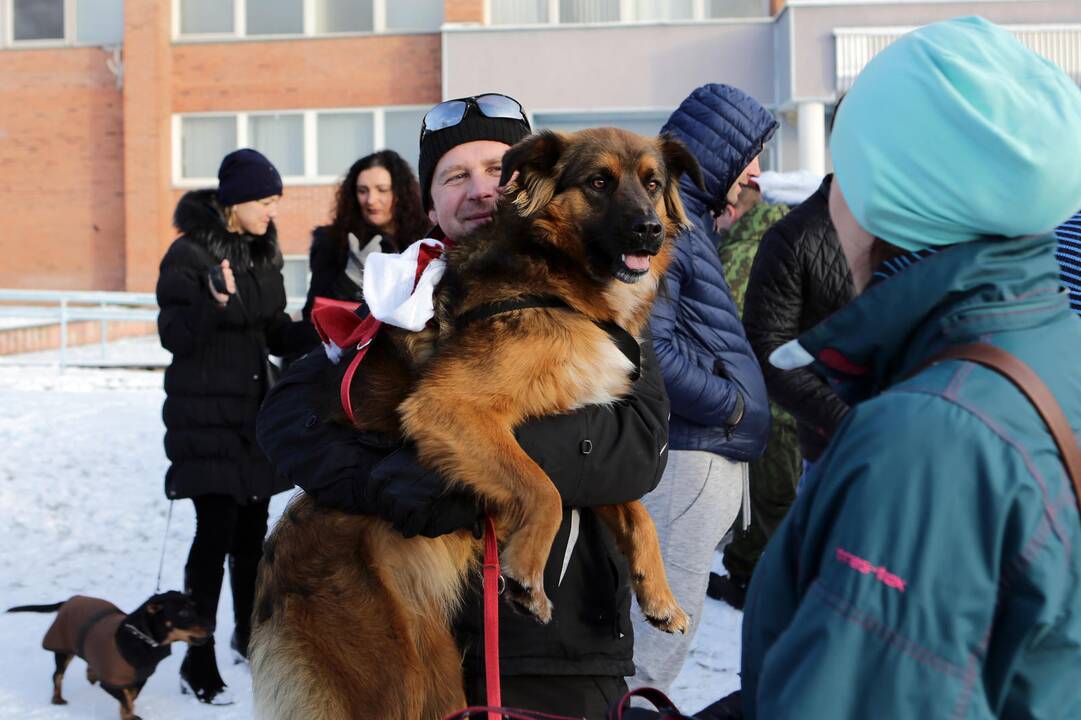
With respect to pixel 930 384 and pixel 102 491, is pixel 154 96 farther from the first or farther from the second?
pixel 930 384

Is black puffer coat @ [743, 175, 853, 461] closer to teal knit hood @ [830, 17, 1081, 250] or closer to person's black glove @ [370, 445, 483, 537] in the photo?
person's black glove @ [370, 445, 483, 537]

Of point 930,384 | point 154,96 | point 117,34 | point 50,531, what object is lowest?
point 50,531

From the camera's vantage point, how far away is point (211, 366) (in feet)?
17.9

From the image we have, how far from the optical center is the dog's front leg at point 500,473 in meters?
2.32

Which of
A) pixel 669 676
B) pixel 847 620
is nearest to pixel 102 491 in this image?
pixel 669 676

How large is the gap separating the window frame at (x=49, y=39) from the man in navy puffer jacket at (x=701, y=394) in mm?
23154

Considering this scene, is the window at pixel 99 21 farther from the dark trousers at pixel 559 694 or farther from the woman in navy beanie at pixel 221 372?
the dark trousers at pixel 559 694

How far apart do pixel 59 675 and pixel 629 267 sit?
3973mm

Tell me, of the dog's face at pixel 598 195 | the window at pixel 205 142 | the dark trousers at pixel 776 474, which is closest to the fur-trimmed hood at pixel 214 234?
the dark trousers at pixel 776 474

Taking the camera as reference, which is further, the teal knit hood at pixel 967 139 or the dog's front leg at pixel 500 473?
the dog's front leg at pixel 500 473

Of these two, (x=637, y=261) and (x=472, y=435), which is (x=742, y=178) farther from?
(x=472, y=435)

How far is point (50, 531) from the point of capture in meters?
7.84

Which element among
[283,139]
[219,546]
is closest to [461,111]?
[219,546]

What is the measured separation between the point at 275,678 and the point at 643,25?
2011 cm
